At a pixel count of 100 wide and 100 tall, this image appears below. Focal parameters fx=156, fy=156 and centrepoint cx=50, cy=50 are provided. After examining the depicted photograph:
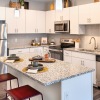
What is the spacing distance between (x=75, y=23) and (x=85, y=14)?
0.48m

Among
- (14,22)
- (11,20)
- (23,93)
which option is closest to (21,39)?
(14,22)

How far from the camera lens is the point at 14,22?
17.9ft

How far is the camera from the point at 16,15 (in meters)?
5.48

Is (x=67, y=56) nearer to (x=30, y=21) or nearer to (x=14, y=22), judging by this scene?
(x=30, y=21)

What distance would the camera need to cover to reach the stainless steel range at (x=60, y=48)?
510 cm

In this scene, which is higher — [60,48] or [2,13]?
[2,13]

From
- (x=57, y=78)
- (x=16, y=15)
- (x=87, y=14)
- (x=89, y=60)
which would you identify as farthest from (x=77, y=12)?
(x=57, y=78)

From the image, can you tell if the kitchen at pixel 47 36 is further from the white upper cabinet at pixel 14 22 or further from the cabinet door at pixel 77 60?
the cabinet door at pixel 77 60

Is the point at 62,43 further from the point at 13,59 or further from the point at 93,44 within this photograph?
the point at 13,59

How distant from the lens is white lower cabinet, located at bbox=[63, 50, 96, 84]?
410cm

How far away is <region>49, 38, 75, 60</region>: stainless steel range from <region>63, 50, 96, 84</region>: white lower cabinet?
191 millimetres

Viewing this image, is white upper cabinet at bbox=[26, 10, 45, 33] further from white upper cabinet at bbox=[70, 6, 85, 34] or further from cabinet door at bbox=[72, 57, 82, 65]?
cabinet door at bbox=[72, 57, 82, 65]

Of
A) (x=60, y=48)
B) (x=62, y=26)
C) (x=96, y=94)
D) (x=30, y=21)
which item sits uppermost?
(x=30, y=21)

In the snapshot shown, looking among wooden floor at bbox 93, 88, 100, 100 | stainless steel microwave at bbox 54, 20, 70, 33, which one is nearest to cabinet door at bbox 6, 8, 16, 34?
stainless steel microwave at bbox 54, 20, 70, 33
